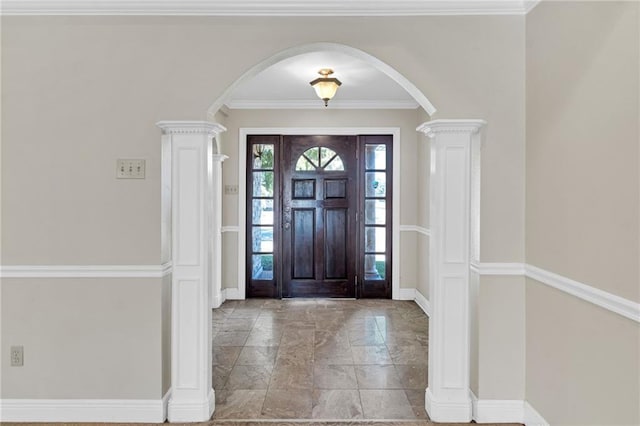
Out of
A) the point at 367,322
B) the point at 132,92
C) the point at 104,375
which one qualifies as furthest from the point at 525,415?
the point at 132,92

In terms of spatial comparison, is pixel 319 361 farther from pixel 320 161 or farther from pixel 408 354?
pixel 320 161

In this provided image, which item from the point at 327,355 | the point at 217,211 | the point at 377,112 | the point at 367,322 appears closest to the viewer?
the point at 327,355

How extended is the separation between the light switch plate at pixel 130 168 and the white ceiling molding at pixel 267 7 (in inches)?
34.0

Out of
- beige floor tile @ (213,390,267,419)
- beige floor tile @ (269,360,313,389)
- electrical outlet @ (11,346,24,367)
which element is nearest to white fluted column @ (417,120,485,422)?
beige floor tile @ (269,360,313,389)

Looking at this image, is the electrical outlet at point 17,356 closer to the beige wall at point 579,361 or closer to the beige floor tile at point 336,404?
the beige floor tile at point 336,404

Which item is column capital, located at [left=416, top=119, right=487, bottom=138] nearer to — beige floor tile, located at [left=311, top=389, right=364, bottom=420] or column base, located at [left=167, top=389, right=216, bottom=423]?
beige floor tile, located at [left=311, top=389, right=364, bottom=420]

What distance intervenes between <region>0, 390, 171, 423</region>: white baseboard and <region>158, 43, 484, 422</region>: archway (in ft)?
0.44

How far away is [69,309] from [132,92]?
1344 mm

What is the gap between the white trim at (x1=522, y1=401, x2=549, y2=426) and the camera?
2098 mm

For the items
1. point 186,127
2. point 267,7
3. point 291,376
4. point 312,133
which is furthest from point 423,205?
point 186,127

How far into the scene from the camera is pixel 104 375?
230 cm

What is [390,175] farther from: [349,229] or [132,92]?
[132,92]

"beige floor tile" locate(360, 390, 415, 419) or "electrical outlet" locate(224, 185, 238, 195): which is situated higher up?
"electrical outlet" locate(224, 185, 238, 195)

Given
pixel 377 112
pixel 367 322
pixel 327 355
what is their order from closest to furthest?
pixel 327 355 < pixel 367 322 < pixel 377 112
